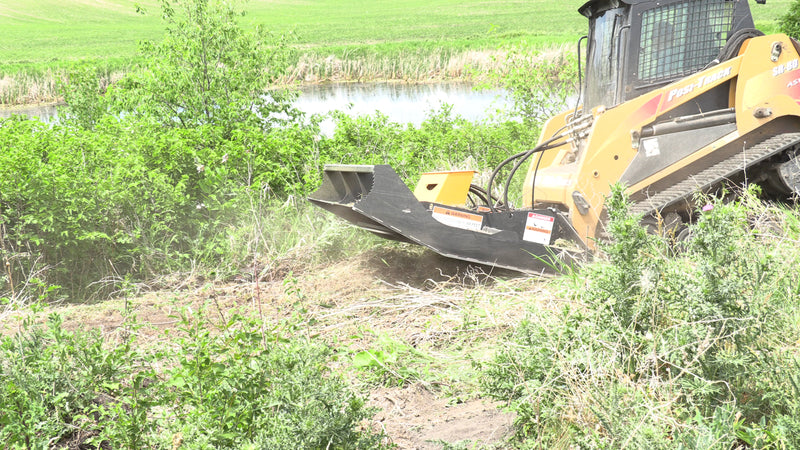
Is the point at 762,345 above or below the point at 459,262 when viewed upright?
above

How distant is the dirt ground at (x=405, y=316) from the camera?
367 centimetres

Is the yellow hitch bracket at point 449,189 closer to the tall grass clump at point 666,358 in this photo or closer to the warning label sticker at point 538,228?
the warning label sticker at point 538,228

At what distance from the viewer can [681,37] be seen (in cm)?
627

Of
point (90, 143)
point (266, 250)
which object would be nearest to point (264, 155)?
point (266, 250)

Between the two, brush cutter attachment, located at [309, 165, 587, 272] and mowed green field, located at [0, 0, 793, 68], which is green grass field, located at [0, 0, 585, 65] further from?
brush cutter attachment, located at [309, 165, 587, 272]

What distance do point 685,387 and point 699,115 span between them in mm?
3805

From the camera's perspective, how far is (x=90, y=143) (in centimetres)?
752

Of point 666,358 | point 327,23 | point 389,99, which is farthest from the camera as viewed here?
point 327,23

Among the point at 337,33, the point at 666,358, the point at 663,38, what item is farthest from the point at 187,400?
the point at 337,33

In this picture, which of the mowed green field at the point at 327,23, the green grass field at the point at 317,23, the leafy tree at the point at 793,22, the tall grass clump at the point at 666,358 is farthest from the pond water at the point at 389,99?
the tall grass clump at the point at 666,358

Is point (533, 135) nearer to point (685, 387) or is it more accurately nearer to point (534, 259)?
point (534, 259)

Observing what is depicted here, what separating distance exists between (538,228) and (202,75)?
539 centimetres

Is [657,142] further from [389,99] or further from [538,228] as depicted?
[389,99]

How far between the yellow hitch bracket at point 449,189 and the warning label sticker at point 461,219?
10.8 inches
